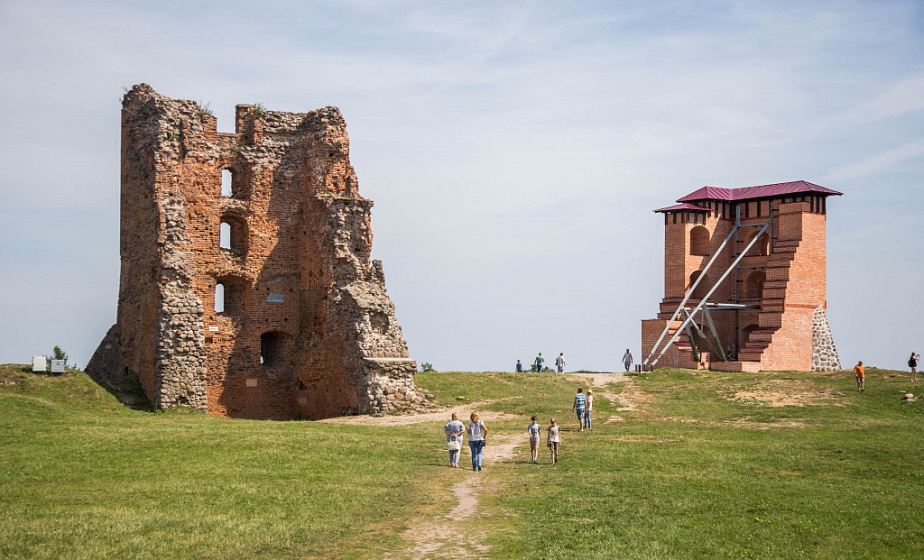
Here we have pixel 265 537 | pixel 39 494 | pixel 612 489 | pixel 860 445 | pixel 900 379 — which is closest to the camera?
pixel 265 537

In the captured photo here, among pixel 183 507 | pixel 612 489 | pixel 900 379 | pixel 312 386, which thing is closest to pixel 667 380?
pixel 900 379

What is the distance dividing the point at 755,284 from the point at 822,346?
4.86 m

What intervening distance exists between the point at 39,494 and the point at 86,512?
6.22ft

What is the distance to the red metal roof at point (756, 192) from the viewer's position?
4750cm

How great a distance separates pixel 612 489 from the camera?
60.8ft

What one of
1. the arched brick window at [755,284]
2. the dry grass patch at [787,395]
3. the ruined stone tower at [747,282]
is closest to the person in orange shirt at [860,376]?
the dry grass patch at [787,395]

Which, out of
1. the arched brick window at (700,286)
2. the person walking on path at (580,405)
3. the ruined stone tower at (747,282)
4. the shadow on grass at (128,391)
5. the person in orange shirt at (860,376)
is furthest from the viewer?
the arched brick window at (700,286)

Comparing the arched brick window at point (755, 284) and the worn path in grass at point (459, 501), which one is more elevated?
the arched brick window at point (755, 284)

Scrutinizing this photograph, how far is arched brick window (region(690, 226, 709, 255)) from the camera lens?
50.4m

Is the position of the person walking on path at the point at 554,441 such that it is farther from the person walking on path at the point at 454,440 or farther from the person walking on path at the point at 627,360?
the person walking on path at the point at 627,360

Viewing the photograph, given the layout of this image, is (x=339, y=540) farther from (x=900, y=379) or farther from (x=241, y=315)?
(x=900, y=379)

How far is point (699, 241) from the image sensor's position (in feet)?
167

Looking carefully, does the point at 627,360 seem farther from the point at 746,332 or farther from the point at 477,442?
the point at 477,442

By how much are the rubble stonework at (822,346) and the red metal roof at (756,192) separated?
16.3 feet
